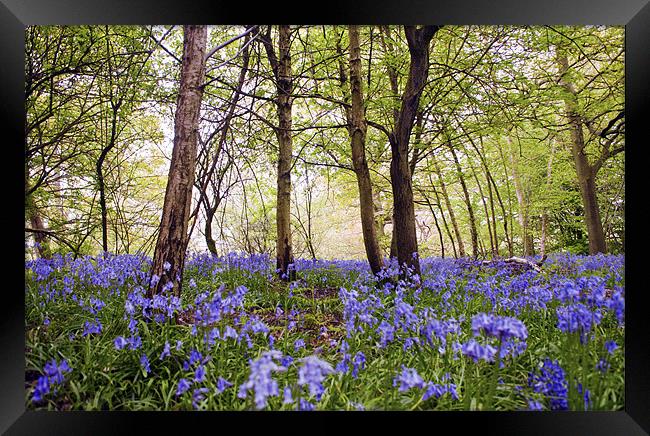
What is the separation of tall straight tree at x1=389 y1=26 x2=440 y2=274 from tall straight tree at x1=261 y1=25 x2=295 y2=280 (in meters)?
1.01

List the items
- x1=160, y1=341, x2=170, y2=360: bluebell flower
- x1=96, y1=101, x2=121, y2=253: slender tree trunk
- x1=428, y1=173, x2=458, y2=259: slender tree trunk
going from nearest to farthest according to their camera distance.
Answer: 1. x1=160, y1=341, x2=170, y2=360: bluebell flower
2. x1=96, y1=101, x2=121, y2=253: slender tree trunk
3. x1=428, y1=173, x2=458, y2=259: slender tree trunk

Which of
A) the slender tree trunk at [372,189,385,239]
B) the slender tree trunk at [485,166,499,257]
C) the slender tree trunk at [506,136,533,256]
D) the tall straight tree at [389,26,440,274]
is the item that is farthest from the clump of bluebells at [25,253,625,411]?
the slender tree trunk at [372,189,385,239]

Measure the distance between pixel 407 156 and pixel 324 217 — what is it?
3.16ft

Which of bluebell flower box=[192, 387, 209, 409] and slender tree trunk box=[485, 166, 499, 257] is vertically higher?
slender tree trunk box=[485, 166, 499, 257]

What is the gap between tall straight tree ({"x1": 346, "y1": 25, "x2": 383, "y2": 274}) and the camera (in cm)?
317

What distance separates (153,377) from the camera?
71.2 inches

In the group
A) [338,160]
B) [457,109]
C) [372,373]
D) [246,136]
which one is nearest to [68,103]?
[246,136]

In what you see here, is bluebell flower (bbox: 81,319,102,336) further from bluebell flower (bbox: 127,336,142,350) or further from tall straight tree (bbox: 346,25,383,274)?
tall straight tree (bbox: 346,25,383,274)

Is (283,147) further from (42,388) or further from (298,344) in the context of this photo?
(42,388)

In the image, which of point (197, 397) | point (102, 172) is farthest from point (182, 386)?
point (102, 172)

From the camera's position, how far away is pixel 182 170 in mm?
2227

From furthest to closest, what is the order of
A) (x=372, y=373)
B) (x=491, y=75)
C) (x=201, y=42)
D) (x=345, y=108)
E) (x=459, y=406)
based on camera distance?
(x=345, y=108), (x=491, y=75), (x=201, y=42), (x=372, y=373), (x=459, y=406)

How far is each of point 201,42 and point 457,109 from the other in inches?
78.4

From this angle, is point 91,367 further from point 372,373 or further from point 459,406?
point 459,406
